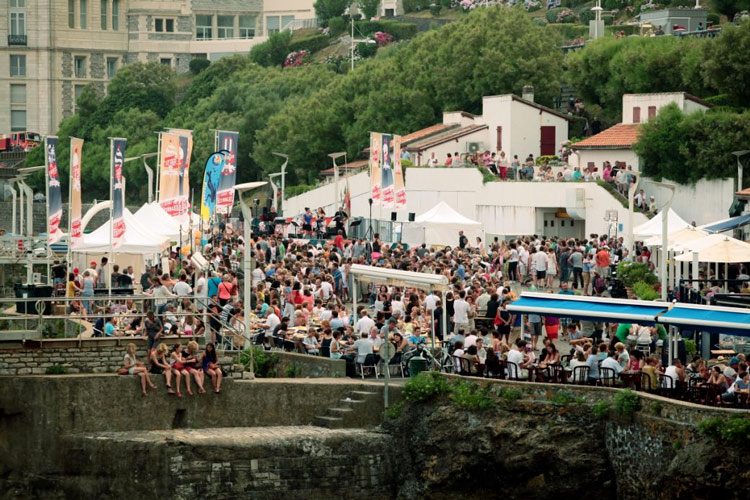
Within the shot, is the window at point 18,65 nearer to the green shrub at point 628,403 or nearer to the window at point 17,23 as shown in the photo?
the window at point 17,23

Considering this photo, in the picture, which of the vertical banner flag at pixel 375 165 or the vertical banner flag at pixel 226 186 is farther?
the vertical banner flag at pixel 375 165

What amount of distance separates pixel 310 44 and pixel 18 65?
29.4 m

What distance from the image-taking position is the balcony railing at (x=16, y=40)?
520 ft

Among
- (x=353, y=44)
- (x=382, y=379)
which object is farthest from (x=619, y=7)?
(x=382, y=379)

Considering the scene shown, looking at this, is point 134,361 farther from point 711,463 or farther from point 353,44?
point 353,44

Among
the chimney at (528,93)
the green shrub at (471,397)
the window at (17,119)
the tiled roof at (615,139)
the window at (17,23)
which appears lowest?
the green shrub at (471,397)

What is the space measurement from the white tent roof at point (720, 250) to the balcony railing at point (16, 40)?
123072 millimetres

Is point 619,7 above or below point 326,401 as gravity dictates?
above

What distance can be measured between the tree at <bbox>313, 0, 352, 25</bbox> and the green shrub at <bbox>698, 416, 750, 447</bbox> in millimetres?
122438

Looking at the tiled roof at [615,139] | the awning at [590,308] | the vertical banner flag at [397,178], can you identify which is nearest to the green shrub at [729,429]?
the awning at [590,308]

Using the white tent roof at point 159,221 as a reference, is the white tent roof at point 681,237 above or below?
below

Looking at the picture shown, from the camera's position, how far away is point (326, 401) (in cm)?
3528

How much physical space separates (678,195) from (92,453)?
3558 cm

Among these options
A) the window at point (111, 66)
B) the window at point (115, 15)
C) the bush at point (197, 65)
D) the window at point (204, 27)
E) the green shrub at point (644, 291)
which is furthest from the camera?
the window at point (204, 27)
